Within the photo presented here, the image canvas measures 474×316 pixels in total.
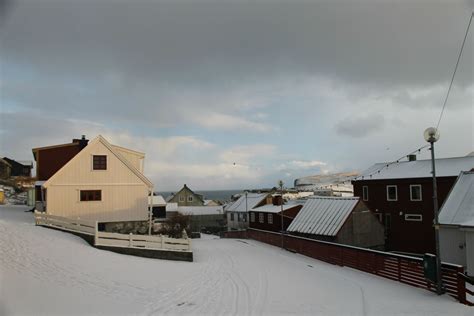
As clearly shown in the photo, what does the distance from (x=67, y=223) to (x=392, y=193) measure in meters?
28.8

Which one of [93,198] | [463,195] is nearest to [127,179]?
[93,198]

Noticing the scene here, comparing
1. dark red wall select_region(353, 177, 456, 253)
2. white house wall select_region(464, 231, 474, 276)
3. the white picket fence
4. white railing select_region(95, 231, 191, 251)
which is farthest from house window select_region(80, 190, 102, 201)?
dark red wall select_region(353, 177, 456, 253)

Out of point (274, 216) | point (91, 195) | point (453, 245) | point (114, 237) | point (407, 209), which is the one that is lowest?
point (453, 245)

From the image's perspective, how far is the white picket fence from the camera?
1645 centimetres

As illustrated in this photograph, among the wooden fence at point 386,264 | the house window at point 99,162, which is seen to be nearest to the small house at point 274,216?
the wooden fence at point 386,264

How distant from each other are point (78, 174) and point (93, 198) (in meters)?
1.94

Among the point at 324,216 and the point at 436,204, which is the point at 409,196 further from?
the point at 436,204

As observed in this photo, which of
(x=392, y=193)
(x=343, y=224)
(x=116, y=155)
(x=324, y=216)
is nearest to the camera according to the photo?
(x=116, y=155)

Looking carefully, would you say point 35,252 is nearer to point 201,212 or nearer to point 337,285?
point 337,285

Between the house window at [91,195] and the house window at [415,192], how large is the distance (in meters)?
27.5

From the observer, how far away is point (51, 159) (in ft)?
84.0

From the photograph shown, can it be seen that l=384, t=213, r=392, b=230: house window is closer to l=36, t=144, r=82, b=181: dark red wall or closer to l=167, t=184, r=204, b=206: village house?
l=36, t=144, r=82, b=181: dark red wall

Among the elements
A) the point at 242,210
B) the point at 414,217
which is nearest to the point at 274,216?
the point at 242,210

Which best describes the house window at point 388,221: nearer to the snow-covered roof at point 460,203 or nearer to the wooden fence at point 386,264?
the snow-covered roof at point 460,203
